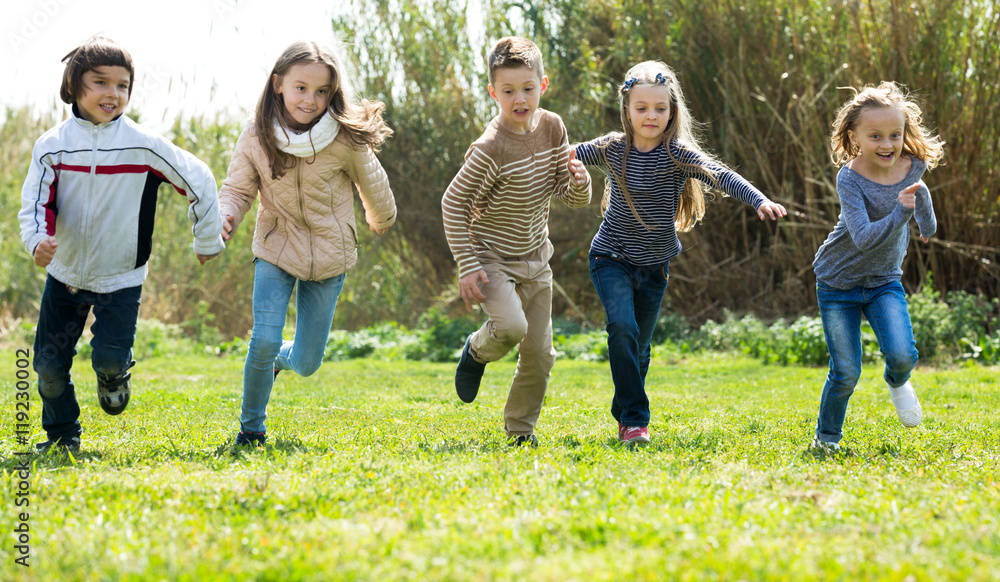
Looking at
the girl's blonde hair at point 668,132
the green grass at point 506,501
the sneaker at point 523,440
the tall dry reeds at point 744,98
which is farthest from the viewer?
the tall dry reeds at point 744,98

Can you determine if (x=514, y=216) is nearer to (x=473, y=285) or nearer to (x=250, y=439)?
(x=473, y=285)

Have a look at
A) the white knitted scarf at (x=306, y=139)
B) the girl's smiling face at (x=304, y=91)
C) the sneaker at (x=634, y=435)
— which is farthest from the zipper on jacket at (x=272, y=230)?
the sneaker at (x=634, y=435)

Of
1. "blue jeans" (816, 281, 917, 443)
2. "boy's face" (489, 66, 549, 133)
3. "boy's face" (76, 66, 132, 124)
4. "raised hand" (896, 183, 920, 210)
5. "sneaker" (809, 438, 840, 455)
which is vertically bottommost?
"sneaker" (809, 438, 840, 455)

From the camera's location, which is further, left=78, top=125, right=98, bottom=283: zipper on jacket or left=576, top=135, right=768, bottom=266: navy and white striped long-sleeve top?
left=576, top=135, right=768, bottom=266: navy and white striped long-sleeve top

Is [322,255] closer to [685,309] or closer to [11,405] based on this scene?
[11,405]

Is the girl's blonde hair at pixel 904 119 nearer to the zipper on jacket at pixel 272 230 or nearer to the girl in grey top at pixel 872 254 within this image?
the girl in grey top at pixel 872 254

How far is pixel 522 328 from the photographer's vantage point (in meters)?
4.17

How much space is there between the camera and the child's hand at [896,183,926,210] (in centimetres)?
391

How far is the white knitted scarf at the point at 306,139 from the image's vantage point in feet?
13.5

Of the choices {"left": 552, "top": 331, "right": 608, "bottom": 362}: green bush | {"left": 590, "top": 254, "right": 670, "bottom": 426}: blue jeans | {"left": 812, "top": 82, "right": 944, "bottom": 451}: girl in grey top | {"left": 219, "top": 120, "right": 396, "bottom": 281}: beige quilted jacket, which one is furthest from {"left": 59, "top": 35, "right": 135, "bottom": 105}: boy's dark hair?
{"left": 552, "top": 331, "right": 608, "bottom": 362}: green bush

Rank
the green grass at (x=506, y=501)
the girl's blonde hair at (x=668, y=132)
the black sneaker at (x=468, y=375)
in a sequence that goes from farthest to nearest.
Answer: the black sneaker at (x=468, y=375), the girl's blonde hair at (x=668, y=132), the green grass at (x=506, y=501)

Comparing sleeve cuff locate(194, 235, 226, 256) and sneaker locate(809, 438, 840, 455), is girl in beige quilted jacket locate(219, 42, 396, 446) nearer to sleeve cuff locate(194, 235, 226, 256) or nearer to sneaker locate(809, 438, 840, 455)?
sleeve cuff locate(194, 235, 226, 256)

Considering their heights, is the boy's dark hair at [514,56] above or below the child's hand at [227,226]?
above

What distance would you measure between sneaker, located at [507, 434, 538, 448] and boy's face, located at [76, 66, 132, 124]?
237 cm
